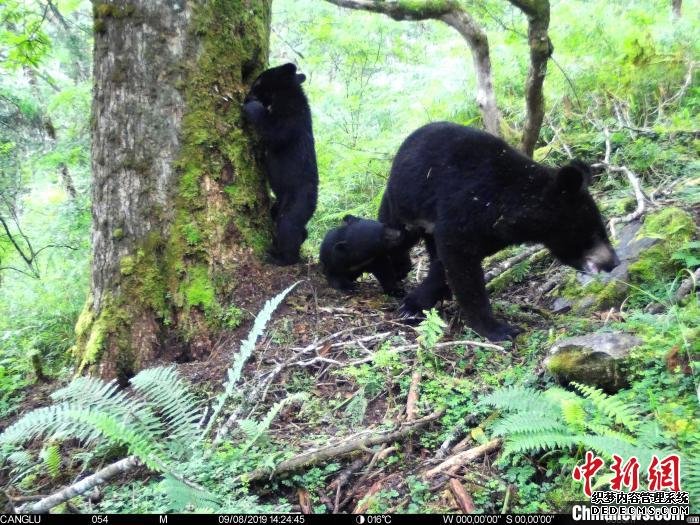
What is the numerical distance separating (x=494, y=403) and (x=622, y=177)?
18.3 ft

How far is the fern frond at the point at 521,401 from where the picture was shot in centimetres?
318

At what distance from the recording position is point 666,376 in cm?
334

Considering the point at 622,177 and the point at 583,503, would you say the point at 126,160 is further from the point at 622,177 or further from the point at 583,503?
the point at 622,177

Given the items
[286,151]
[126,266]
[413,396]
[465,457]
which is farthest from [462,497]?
[286,151]

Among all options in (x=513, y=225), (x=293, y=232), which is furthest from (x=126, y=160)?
(x=513, y=225)

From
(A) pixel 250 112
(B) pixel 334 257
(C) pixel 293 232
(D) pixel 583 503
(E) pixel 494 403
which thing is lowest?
(D) pixel 583 503

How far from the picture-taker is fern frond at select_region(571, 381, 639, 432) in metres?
2.84

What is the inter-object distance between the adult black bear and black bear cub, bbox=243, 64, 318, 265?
153 centimetres

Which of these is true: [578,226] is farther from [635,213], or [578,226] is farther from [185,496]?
[185,496]

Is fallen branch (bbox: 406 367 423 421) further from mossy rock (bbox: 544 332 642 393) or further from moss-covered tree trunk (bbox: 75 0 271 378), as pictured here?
moss-covered tree trunk (bbox: 75 0 271 378)

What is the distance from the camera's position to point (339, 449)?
3240 millimetres

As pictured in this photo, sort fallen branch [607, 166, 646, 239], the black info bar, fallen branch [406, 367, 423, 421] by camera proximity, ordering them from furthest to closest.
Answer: fallen branch [607, 166, 646, 239] → fallen branch [406, 367, 423, 421] → the black info bar

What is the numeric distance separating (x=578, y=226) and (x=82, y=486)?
433 centimetres

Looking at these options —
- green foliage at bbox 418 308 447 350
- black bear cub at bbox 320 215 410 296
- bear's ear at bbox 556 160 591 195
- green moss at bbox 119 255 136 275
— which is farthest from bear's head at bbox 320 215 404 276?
green moss at bbox 119 255 136 275
